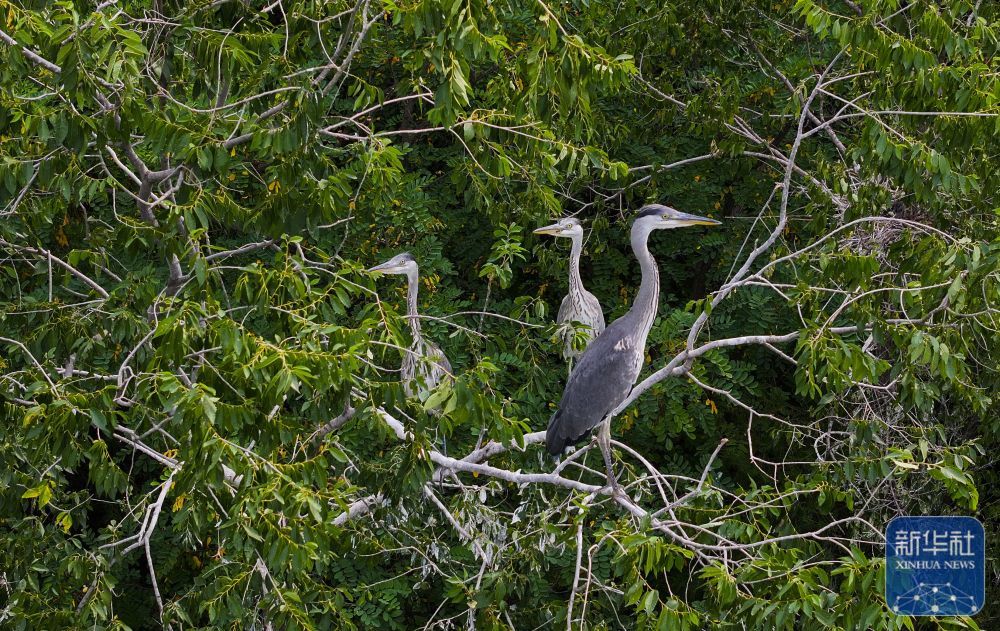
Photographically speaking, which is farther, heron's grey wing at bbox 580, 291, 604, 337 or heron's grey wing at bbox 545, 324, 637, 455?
heron's grey wing at bbox 580, 291, 604, 337

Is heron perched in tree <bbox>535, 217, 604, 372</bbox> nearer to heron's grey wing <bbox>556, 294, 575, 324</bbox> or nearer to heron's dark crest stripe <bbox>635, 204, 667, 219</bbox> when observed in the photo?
heron's grey wing <bbox>556, 294, 575, 324</bbox>

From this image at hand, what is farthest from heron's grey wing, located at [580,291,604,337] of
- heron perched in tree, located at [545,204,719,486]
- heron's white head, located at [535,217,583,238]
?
heron perched in tree, located at [545,204,719,486]

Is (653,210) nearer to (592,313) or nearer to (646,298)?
(646,298)

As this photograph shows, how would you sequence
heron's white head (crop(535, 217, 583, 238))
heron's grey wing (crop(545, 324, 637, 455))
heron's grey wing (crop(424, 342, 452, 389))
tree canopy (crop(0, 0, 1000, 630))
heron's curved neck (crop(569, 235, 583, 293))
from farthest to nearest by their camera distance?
heron's curved neck (crop(569, 235, 583, 293)) < heron's white head (crop(535, 217, 583, 238)) < heron's grey wing (crop(545, 324, 637, 455)) < heron's grey wing (crop(424, 342, 452, 389)) < tree canopy (crop(0, 0, 1000, 630))

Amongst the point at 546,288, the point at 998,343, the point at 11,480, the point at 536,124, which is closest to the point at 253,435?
the point at 11,480

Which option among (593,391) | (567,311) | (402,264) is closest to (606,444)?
(593,391)

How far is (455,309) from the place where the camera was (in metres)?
6.86

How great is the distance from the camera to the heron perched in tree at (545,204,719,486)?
17.9 feet

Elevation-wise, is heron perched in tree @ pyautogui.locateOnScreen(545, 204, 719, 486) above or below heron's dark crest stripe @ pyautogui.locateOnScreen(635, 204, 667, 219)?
below

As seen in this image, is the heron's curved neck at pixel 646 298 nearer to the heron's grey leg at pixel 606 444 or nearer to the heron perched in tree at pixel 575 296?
the heron's grey leg at pixel 606 444

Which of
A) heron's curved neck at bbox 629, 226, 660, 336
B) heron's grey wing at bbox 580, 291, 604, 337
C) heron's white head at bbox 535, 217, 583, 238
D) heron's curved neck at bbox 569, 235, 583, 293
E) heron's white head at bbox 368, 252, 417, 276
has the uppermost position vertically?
heron's curved neck at bbox 629, 226, 660, 336

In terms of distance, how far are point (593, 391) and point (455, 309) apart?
1.56 meters

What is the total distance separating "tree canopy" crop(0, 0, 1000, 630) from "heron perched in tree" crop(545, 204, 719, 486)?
0.55 ft

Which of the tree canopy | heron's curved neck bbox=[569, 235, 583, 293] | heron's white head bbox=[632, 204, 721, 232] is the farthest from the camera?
heron's curved neck bbox=[569, 235, 583, 293]
